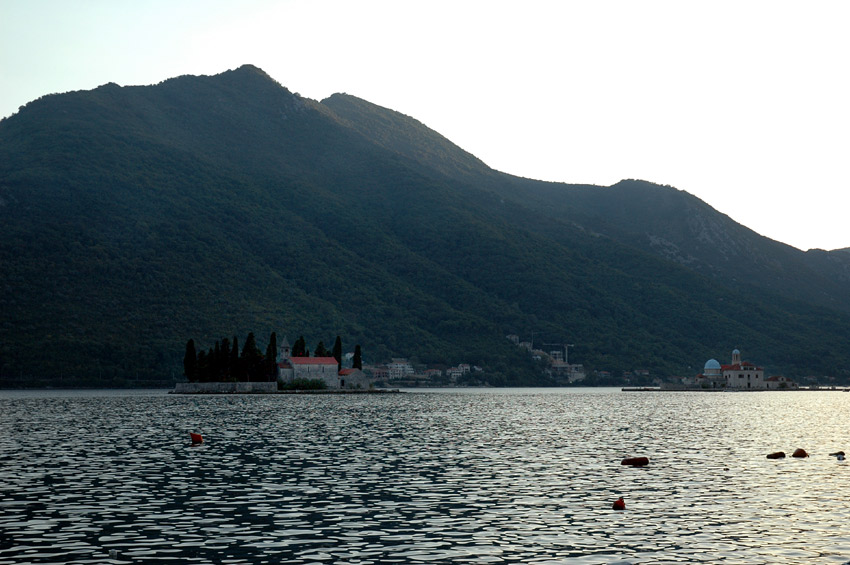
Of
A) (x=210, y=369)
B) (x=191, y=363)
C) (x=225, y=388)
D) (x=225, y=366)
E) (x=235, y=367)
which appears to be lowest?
(x=225, y=388)

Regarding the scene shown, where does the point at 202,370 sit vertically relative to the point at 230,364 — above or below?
below

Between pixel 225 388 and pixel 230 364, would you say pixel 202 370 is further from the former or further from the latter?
pixel 225 388

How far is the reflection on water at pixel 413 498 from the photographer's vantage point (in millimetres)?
30328

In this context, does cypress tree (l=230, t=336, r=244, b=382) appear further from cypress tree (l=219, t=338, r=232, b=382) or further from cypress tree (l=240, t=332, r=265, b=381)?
cypress tree (l=240, t=332, r=265, b=381)

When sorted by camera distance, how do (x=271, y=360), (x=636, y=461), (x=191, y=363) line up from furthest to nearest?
(x=271, y=360)
(x=191, y=363)
(x=636, y=461)

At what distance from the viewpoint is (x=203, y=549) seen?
2994cm

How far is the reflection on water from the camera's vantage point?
30.3 metres

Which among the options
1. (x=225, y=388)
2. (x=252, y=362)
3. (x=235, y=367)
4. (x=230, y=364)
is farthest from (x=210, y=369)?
(x=252, y=362)

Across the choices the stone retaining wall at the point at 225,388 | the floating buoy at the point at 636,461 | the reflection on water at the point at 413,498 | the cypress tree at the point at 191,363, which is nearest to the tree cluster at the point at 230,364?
the cypress tree at the point at 191,363

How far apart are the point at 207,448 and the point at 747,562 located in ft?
150

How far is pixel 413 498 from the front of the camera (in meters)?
41.8

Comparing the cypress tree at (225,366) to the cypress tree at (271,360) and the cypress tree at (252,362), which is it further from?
the cypress tree at (271,360)

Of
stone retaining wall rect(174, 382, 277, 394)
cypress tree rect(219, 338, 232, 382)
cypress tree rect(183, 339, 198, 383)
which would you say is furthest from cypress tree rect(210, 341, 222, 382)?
cypress tree rect(183, 339, 198, 383)

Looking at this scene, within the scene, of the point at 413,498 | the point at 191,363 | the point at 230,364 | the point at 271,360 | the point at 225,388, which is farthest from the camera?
the point at 271,360
